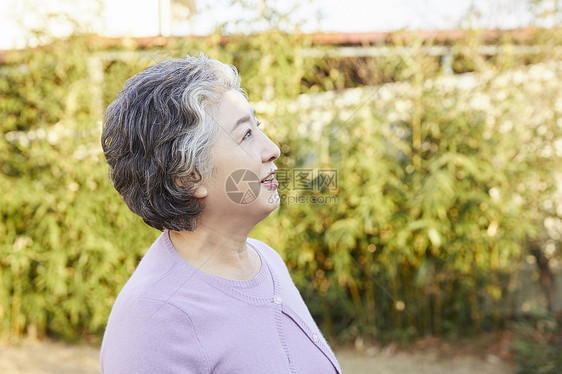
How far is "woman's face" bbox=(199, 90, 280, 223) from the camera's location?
3.51ft

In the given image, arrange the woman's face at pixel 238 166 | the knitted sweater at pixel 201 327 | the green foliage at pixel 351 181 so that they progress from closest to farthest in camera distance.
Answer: the knitted sweater at pixel 201 327 < the woman's face at pixel 238 166 < the green foliage at pixel 351 181

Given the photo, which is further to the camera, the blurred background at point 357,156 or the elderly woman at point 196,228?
the blurred background at point 357,156

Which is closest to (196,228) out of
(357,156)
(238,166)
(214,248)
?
(214,248)

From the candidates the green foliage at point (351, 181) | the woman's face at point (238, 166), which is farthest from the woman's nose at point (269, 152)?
the green foliage at point (351, 181)

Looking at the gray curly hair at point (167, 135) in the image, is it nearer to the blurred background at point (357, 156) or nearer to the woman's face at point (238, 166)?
the woman's face at point (238, 166)

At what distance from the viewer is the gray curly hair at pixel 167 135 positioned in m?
1.01

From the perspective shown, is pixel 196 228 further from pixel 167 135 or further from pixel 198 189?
pixel 167 135

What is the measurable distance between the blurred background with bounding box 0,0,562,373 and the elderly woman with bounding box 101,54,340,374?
2.58 m

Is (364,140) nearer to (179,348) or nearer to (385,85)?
(385,85)

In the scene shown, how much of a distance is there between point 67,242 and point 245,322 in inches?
137

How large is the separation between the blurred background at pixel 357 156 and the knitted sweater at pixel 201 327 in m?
2.58

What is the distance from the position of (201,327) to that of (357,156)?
288cm

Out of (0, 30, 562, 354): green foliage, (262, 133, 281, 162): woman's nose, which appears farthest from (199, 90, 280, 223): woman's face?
(0, 30, 562, 354): green foliage

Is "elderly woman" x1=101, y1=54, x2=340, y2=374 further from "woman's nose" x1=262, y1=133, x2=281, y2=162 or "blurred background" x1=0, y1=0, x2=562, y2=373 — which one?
"blurred background" x1=0, y1=0, x2=562, y2=373
